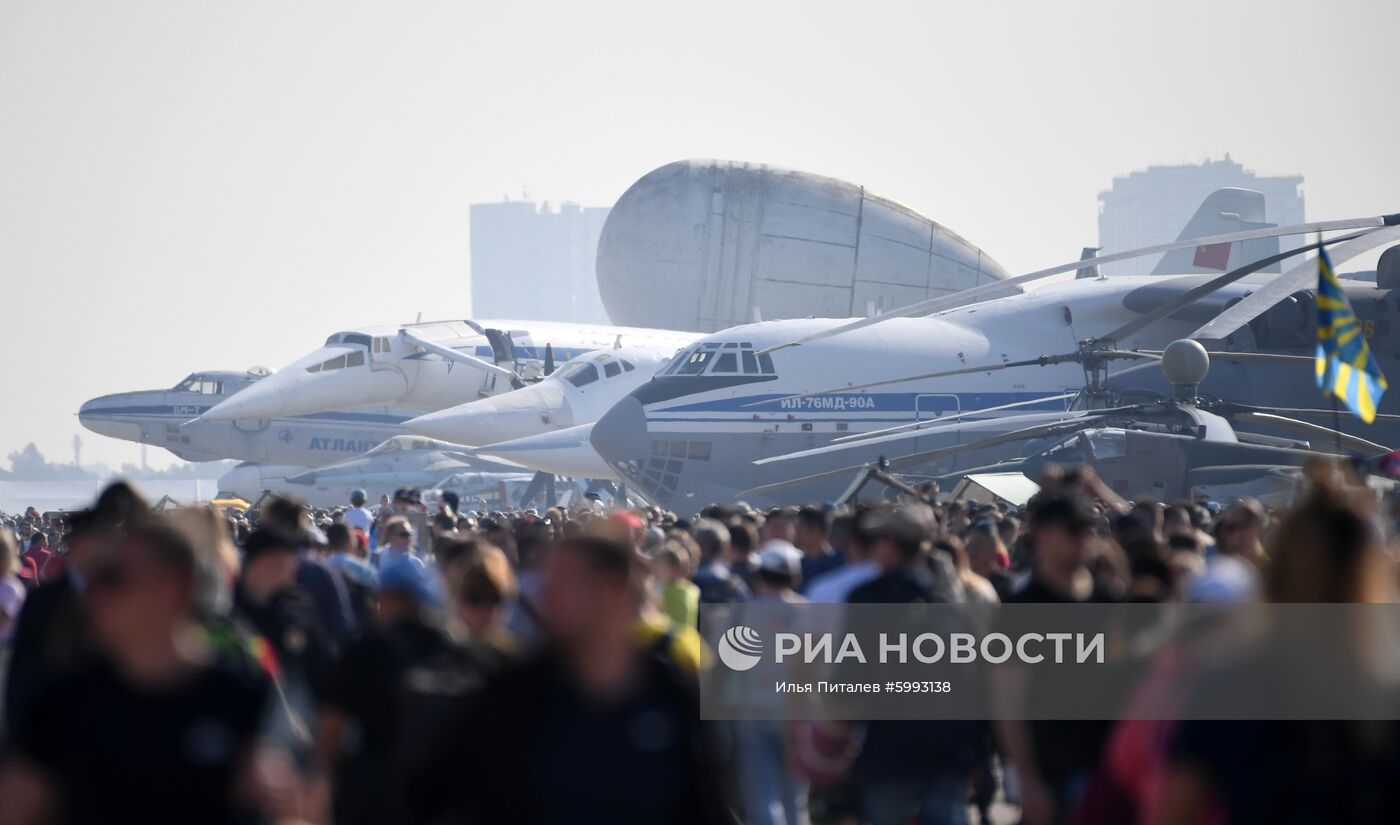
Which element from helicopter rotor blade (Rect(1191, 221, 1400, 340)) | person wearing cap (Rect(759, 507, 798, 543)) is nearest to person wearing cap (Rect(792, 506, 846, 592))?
person wearing cap (Rect(759, 507, 798, 543))

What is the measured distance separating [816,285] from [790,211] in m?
2.86

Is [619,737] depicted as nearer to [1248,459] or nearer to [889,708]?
[889,708]

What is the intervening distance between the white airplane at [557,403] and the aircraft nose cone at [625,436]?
5.79 meters

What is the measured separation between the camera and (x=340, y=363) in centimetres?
3984

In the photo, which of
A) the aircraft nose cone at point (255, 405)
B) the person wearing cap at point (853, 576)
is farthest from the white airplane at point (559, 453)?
the person wearing cap at point (853, 576)

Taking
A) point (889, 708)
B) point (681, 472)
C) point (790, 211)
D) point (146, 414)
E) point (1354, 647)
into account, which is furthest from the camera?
point (790, 211)

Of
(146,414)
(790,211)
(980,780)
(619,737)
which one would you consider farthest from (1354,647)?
(790,211)

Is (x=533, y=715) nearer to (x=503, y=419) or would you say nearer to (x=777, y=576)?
(x=777, y=576)

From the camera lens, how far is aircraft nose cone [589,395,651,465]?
2484cm

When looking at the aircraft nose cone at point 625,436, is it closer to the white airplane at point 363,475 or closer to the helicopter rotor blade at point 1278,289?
the helicopter rotor blade at point 1278,289

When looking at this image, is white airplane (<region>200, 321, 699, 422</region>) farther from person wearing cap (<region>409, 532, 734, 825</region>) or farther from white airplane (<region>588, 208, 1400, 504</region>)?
person wearing cap (<region>409, 532, 734, 825</region>)

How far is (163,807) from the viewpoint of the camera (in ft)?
11.9

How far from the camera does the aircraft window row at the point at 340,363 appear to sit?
39.8 metres

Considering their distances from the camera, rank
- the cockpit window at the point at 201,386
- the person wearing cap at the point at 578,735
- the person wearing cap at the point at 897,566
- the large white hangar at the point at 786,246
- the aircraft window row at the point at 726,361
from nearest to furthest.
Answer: the person wearing cap at the point at 578,735 < the person wearing cap at the point at 897,566 < the aircraft window row at the point at 726,361 < the cockpit window at the point at 201,386 < the large white hangar at the point at 786,246
